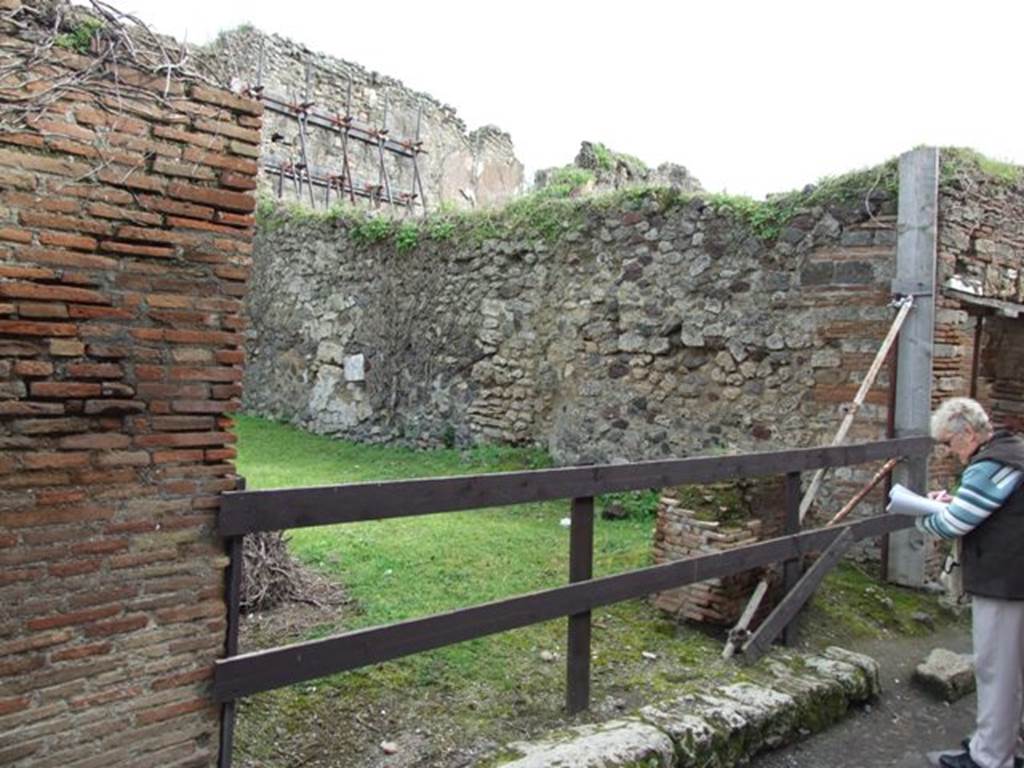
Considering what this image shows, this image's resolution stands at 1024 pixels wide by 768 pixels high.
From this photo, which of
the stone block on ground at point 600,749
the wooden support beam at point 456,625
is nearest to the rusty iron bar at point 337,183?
the wooden support beam at point 456,625

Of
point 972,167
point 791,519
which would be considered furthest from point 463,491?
point 972,167

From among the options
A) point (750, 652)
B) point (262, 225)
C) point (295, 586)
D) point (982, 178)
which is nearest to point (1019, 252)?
point (982, 178)

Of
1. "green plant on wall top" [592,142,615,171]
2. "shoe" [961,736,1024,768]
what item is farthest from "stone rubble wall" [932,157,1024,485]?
"green plant on wall top" [592,142,615,171]

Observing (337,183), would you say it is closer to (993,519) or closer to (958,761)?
(993,519)

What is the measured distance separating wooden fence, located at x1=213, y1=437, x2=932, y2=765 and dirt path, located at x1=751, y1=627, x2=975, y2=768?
64 cm

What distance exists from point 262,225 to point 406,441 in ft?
15.6

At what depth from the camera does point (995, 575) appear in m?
3.47

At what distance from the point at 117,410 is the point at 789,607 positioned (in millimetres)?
3728

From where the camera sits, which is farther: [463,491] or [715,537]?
[715,537]

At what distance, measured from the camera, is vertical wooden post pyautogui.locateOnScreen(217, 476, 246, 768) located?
2.75 m

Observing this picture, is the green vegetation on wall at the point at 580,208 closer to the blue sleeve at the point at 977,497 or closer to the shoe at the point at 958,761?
the blue sleeve at the point at 977,497

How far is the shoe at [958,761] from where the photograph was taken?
3650 millimetres

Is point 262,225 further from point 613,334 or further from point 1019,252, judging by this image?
point 1019,252

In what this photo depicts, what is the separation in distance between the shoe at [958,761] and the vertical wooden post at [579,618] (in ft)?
5.54
